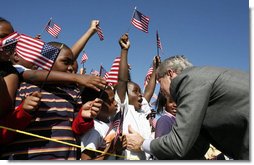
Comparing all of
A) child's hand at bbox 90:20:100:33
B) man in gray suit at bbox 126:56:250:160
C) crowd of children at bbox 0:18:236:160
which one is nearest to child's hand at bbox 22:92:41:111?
crowd of children at bbox 0:18:236:160

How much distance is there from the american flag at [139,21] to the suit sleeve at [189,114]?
15.8 ft

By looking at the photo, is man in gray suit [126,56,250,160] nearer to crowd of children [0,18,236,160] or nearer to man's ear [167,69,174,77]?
man's ear [167,69,174,77]

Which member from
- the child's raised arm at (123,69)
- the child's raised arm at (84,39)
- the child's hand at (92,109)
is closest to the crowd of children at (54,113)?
the child's hand at (92,109)

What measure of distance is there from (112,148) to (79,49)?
1180 mm

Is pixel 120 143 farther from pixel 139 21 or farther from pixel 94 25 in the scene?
pixel 139 21

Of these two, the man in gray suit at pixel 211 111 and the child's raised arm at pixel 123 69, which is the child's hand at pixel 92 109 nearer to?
the man in gray suit at pixel 211 111

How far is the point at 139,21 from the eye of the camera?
6.87 m

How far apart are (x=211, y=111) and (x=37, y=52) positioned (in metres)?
1.40

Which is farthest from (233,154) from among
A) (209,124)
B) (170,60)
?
(170,60)

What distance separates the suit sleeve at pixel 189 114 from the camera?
202 centimetres

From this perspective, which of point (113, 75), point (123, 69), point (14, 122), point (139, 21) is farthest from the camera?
point (139, 21)

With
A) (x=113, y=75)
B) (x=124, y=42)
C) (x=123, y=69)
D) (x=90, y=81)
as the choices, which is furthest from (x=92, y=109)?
(x=124, y=42)

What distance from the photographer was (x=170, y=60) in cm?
261

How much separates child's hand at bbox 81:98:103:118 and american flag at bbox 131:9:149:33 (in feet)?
14.8
